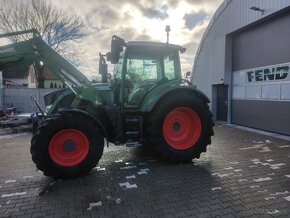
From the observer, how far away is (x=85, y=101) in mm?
5695

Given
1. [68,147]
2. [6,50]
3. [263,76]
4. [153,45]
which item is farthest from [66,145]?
[263,76]

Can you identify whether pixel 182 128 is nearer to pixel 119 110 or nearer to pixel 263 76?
pixel 119 110

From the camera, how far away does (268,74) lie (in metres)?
10.1

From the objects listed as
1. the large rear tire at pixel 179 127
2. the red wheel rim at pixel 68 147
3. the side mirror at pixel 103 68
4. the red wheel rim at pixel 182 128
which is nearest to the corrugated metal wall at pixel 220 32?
the large rear tire at pixel 179 127

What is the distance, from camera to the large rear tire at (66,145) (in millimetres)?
4691

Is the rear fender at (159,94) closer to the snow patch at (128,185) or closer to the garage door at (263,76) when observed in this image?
the snow patch at (128,185)

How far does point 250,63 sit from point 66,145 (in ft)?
29.1

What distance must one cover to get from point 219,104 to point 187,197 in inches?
407

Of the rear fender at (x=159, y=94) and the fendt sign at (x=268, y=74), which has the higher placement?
the fendt sign at (x=268, y=74)

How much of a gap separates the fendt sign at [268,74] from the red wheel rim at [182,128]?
4947 millimetres

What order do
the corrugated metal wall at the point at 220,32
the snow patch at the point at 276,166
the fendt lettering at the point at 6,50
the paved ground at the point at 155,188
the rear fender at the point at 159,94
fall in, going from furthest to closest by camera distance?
the corrugated metal wall at the point at 220,32 < the rear fender at the point at 159,94 < the snow patch at the point at 276,166 < the fendt lettering at the point at 6,50 < the paved ground at the point at 155,188

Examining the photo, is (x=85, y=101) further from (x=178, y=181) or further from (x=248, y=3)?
(x=248, y=3)

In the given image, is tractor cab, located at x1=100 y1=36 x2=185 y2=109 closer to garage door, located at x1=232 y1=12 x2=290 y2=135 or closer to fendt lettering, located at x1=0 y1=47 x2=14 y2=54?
fendt lettering, located at x1=0 y1=47 x2=14 y2=54

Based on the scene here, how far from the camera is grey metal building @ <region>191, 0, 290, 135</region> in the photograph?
935 cm
